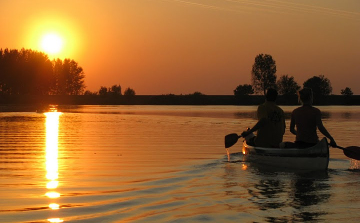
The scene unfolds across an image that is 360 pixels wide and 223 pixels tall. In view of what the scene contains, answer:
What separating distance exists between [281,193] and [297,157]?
3340 millimetres

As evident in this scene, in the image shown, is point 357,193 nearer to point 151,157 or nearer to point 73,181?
point 73,181

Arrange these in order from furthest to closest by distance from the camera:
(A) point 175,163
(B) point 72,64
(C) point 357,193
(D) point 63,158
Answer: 1. (B) point 72,64
2. (D) point 63,158
3. (A) point 175,163
4. (C) point 357,193

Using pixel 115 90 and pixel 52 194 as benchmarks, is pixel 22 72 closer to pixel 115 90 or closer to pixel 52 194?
pixel 115 90

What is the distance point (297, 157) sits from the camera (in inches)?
534

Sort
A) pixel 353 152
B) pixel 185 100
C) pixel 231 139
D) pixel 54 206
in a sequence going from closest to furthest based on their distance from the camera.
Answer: pixel 54 206 < pixel 353 152 < pixel 231 139 < pixel 185 100

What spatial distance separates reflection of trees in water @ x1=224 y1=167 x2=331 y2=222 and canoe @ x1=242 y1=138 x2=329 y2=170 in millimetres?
364

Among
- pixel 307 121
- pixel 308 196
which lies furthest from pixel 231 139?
pixel 308 196

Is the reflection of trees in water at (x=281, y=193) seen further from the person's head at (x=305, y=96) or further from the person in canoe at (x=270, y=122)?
the person's head at (x=305, y=96)

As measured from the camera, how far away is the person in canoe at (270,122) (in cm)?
1459

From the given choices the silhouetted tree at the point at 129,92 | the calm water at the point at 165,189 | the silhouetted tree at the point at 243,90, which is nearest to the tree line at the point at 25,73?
the silhouetted tree at the point at 129,92

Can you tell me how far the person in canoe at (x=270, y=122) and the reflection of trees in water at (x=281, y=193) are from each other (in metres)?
1.38

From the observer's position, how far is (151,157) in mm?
16906

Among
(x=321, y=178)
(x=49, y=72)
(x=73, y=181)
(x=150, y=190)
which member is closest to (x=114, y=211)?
(x=150, y=190)

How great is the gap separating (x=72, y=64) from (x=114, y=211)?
181612mm
